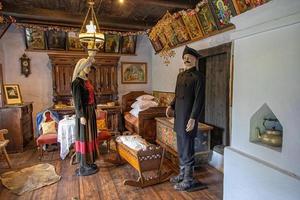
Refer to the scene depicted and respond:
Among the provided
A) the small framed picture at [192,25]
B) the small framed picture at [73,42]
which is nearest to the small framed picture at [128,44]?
the small framed picture at [73,42]

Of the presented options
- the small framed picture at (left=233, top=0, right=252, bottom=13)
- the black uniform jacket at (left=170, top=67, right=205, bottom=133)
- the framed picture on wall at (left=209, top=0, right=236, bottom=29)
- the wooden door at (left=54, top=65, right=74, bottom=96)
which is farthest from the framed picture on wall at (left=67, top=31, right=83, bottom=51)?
the small framed picture at (left=233, top=0, right=252, bottom=13)

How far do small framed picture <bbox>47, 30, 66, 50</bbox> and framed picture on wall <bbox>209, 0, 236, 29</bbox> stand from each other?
3764 millimetres

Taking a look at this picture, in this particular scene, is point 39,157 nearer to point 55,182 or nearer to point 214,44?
point 55,182

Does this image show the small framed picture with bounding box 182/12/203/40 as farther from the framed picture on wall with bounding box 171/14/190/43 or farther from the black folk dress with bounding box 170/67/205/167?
the black folk dress with bounding box 170/67/205/167

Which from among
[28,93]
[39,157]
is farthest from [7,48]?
[39,157]

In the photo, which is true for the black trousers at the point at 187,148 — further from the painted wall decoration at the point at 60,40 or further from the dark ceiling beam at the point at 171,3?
the painted wall decoration at the point at 60,40

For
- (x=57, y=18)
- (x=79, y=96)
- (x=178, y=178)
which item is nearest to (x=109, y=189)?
(x=178, y=178)

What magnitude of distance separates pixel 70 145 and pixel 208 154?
8.02ft

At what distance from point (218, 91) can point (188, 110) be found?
1207 millimetres

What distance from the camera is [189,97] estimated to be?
270 centimetres

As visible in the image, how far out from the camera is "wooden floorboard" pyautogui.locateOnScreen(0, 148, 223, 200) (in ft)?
8.60

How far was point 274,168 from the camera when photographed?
1.74 m

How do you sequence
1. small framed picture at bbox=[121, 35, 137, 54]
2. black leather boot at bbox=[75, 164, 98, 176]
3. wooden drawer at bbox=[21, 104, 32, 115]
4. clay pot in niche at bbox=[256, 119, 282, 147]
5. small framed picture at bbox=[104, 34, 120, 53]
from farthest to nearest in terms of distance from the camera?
small framed picture at bbox=[121, 35, 137, 54] < small framed picture at bbox=[104, 34, 120, 53] < wooden drawer at bbox=[21, 104, 32, 115] < black leather boot at bbox=[75, 164, 98, 176] < clay pot in niche at bbox=[256, 119, 282, 147]

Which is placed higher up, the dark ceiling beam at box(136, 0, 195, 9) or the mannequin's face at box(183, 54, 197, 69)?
the dark ceiling beam at box(136, 0, 195, 9)
